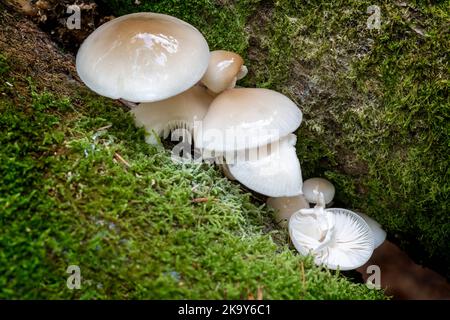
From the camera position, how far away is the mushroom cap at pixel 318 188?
238 centimetres

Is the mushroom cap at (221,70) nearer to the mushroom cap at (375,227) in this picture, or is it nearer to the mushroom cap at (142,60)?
the mushroom cap at (142,60)

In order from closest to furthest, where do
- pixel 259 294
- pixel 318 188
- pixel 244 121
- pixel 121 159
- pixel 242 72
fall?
1. pixel 259 294
2. pixel 121 159
3. pixel 244 121
4. pixel 242 72
5. pixel 318 188

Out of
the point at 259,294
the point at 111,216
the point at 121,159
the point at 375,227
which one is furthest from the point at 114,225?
the point at 375,227

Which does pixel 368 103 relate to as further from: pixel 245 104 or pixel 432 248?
pixel 432 248

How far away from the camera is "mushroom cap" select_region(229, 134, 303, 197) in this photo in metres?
2.01

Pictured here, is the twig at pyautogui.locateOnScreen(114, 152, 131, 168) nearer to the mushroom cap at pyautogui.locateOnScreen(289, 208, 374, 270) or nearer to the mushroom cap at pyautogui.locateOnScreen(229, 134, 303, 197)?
the mushroom cap at pyautogui.locateOnScreen(229, 134, 303, 197)

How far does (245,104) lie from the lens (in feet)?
6.71

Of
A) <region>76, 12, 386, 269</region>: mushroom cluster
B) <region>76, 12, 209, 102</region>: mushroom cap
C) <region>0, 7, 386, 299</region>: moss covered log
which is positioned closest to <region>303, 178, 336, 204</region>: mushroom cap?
<region>76, 12, 386, 269</region>: mushroom cluster

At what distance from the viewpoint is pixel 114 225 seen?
1613 millimetres

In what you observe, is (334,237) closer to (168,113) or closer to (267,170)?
(267,170)

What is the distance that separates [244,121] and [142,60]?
1.67ft

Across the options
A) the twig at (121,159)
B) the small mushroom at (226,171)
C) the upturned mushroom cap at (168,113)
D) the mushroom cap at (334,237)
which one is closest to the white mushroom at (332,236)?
the mushroom cap at (334,237)

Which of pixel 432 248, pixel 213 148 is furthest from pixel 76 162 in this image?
pixel 432 248
